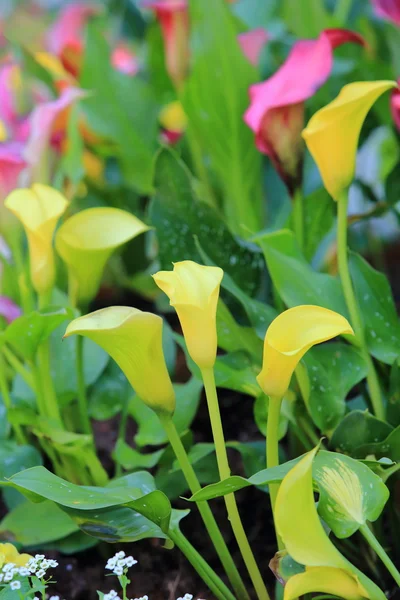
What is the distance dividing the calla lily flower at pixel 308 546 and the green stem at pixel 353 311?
0.42ft

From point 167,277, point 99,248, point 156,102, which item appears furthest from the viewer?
point 156,102

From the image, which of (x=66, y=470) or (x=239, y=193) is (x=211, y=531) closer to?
(x=66, y=470)

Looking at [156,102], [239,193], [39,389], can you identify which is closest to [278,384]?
[39,389]

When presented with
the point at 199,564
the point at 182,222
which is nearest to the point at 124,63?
the point at 182,222

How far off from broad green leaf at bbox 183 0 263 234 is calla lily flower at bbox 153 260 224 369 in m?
0.25

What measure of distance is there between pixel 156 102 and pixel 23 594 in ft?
1.69

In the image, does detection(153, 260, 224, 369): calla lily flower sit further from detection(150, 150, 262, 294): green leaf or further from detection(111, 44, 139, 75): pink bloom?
detection(111, 44, 139, 75): pink bloom

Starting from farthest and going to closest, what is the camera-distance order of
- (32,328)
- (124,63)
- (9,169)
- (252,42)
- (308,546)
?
(124,63), (252,42), (9,169), (32,328), (308,546)

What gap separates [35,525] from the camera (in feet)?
1.46

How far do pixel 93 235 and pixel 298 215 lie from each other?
6.0 inches

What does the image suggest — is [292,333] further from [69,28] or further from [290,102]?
[69,28]

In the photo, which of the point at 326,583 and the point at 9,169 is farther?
the point at 9,169

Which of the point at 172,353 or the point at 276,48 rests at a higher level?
the point at 276,48

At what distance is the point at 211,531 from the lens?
0.38 metres
